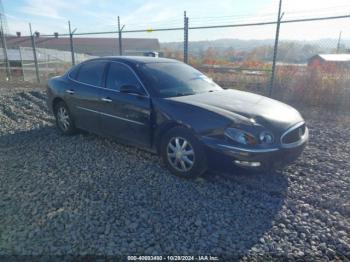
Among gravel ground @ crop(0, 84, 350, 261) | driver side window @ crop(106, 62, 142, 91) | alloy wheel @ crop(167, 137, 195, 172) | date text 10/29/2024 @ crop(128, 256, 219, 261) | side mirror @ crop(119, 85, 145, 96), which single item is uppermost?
driver side window @ crop(106, 62, 142, 91)

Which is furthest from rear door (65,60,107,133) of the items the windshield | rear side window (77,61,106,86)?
the windshield

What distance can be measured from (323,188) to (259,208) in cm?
103

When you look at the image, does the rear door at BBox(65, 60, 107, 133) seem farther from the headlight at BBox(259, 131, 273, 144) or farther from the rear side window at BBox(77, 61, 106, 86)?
the headlight at BBox(259, 131, 273, 144)

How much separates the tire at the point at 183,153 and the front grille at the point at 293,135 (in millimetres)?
992

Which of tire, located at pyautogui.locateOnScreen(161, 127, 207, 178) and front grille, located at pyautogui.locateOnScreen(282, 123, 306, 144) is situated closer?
front grille, located at pyautogui.locateOnScreen(282, 123, 306, 144)

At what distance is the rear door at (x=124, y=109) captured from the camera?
3.79 metres

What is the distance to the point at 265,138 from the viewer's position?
305cm

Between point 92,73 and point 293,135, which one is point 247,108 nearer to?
point 293,135

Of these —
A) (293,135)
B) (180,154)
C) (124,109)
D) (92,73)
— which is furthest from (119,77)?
(293,135)

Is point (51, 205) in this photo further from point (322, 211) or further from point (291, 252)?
point (322, 211)

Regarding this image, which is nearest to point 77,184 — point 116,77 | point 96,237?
point 96,237

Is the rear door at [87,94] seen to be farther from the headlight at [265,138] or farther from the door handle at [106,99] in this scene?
the headlight at [265,138]

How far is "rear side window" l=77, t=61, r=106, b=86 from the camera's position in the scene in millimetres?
4476

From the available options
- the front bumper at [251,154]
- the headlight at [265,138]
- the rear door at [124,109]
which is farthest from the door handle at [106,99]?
the headlight at [265,138]
